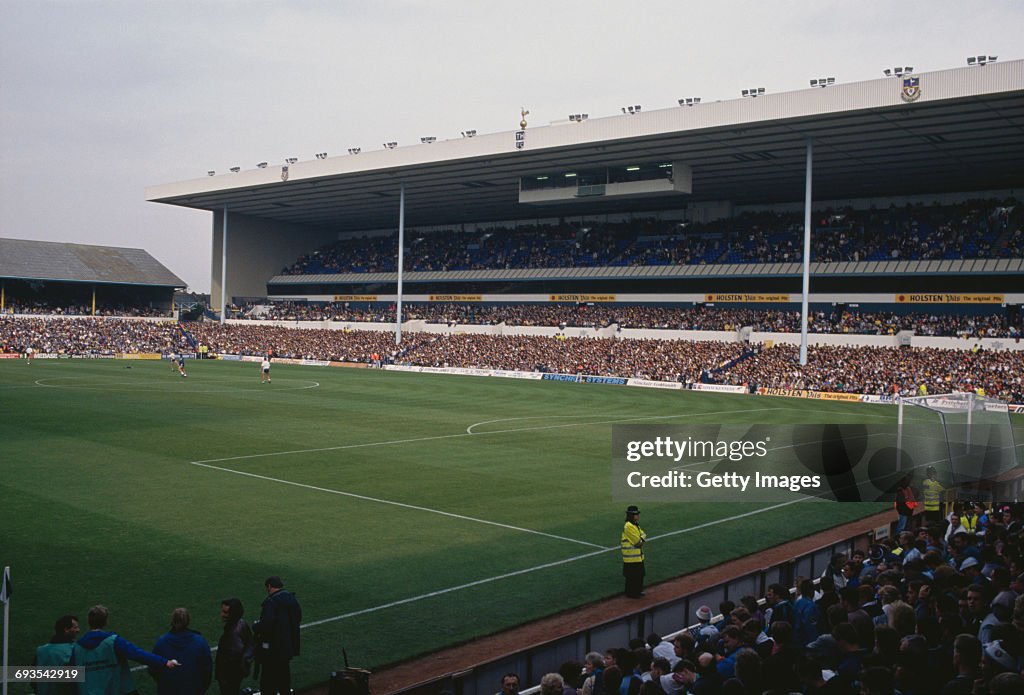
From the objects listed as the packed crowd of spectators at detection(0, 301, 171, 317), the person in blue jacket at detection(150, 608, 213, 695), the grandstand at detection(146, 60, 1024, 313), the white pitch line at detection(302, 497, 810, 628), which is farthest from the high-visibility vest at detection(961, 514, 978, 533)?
the packed crowd of spectators at detection(0, 301, 171, 317)

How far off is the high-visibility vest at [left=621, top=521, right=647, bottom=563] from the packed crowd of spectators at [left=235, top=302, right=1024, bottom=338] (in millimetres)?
48547

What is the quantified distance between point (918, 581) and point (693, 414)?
30049mm

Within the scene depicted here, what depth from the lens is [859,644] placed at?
708cm

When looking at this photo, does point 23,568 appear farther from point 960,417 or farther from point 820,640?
point 960,417

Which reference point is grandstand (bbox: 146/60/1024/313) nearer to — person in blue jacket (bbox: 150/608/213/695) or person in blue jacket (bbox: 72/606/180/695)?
person in blue jacket (bbox: 150/608/213/695)

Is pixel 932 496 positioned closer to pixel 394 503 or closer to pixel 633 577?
pixel 633 577

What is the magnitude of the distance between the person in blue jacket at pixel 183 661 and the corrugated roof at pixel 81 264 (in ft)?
288

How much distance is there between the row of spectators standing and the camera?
22.8 ft

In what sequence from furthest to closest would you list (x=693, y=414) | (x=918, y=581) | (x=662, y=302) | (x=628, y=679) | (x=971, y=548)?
(x=662, y=302)
(x=693, y=414)
(x=971, y=548)
(x=918, y=581)
(x=628, y=679)

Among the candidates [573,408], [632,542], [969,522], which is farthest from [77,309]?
[969,522]

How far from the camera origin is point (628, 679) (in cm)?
697

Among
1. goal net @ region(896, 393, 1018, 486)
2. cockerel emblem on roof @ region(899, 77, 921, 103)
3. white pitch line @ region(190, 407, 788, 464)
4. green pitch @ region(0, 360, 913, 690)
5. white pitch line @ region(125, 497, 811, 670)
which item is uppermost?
cockerel emblem on roof @ region(899, 77, 921, 103)

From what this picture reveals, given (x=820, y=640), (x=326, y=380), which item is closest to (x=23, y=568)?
(x=820, y=640)

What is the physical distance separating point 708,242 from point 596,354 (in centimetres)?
1634
